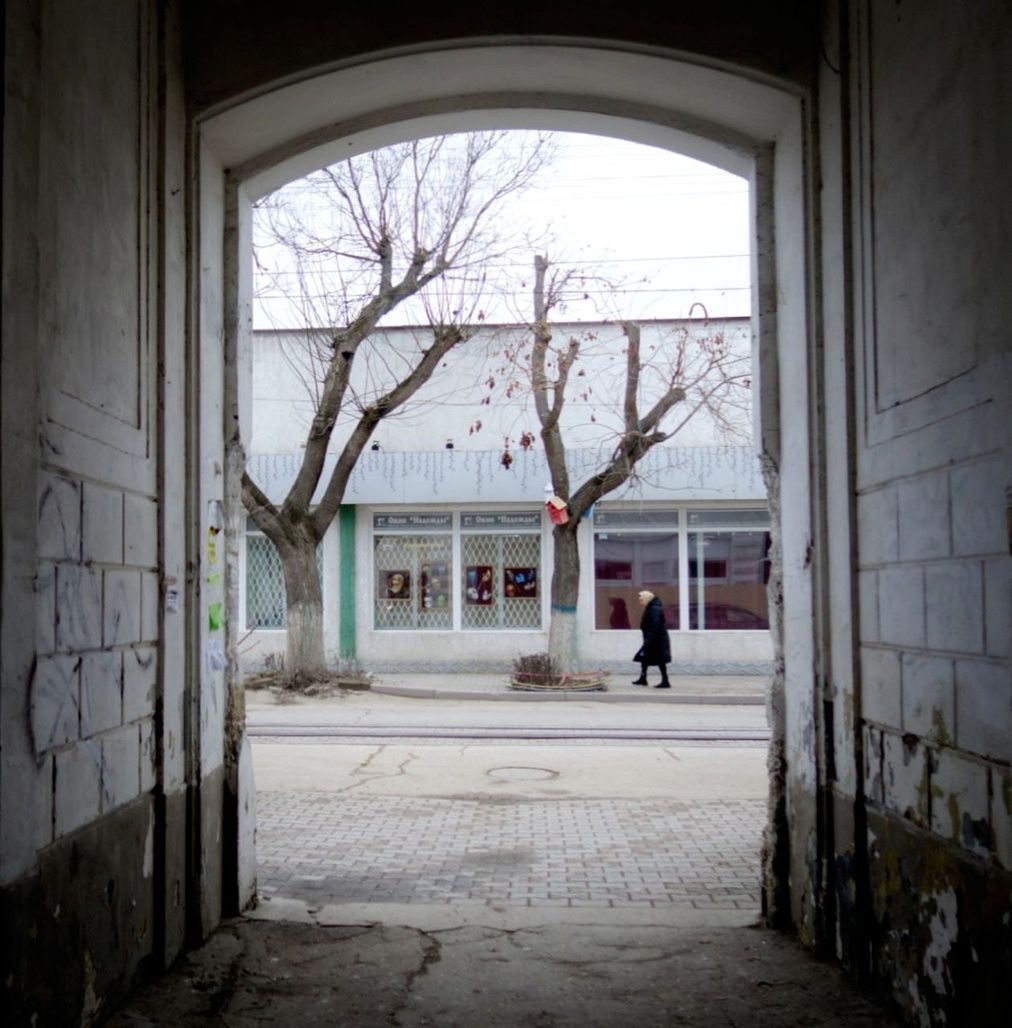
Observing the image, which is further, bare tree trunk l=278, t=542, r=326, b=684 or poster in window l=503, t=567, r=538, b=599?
poster in window l=503, t=567, r=538, b=599

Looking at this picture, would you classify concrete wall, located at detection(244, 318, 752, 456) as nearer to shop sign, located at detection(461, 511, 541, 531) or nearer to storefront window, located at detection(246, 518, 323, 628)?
shop sign, located at detection(461, 511, 541, 531)

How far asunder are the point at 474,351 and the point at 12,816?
18306 mm

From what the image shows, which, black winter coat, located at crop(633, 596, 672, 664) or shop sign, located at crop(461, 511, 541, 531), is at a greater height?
shop sign, located at crop(461, 511, 541, 531)

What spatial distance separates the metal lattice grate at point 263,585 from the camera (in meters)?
21.4

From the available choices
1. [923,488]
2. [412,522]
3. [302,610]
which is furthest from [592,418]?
[923,488]

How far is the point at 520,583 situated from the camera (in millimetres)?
21156

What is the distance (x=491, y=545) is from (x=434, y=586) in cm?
133

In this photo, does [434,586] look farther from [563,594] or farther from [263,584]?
[563,594]

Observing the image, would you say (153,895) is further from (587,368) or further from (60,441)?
(587,368)


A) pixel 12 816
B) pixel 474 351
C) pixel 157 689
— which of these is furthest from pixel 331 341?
pixel 12 816

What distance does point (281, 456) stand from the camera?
21234 mm

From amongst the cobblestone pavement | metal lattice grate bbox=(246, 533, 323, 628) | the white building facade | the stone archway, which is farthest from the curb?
the stone archway

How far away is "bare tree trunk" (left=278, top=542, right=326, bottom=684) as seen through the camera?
17.3 metres

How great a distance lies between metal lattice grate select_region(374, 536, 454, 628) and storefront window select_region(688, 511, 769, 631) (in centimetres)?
461
